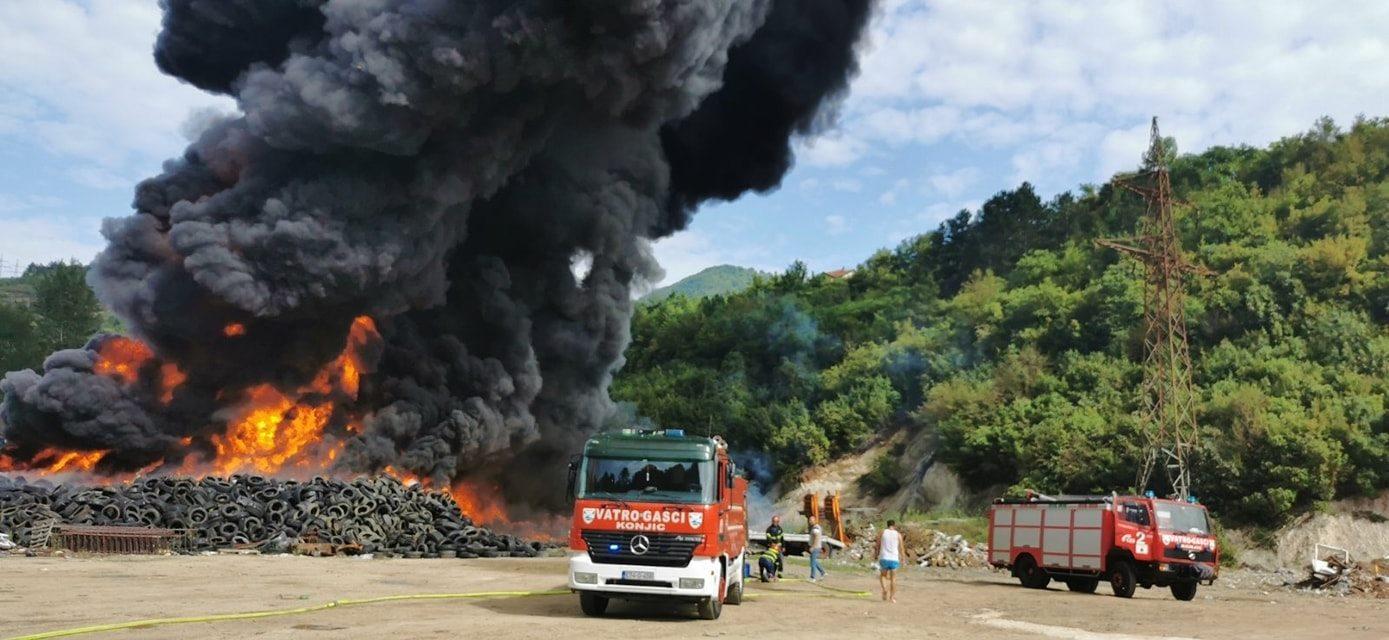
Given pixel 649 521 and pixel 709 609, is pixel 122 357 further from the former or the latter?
pixel 709 609

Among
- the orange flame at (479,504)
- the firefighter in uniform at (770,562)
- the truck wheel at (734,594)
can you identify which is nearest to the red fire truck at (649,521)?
the truck wheel at (734,594)

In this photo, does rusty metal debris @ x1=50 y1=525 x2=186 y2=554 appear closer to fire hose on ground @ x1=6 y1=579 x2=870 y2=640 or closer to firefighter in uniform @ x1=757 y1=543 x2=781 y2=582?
fire hose on ground @ x1=6 y1=579 x2=870 y2=640

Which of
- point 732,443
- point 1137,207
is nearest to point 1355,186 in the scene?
point 1137,207

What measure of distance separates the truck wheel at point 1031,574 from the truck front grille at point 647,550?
15064 millimetres

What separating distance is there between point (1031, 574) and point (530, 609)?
15.9 m

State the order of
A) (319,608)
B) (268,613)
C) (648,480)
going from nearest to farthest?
(268,613)
(319,608)
(648,480)

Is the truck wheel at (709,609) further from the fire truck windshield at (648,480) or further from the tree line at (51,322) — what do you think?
the tree line at (51,322)

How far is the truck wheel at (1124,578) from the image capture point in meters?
25.1

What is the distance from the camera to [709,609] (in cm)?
1689

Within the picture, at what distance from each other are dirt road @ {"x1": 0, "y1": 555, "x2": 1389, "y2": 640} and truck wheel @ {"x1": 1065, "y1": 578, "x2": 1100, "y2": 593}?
415 mm

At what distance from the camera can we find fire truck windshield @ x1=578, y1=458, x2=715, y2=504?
54.5 feet

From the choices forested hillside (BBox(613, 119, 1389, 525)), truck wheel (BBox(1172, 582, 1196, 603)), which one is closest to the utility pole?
forested hillside (BBox(613, 119, 1389, 525))

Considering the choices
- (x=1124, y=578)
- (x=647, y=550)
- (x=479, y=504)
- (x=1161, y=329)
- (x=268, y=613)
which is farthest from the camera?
(x=479, y=504)

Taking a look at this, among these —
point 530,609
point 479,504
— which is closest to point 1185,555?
point 530,609
